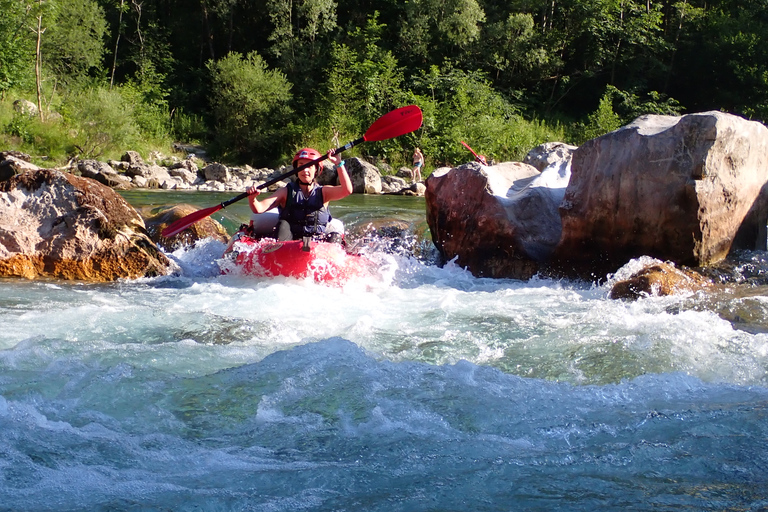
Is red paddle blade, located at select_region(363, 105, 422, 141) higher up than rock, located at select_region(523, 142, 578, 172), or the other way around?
red paddle blade, located at select_region(363, 105, 422, 141)

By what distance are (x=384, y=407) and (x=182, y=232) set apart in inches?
213

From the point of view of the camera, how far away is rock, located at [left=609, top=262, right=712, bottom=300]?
512 centimetres

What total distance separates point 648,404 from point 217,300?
3314 millimetres

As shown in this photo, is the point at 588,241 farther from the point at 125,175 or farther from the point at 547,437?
the point at 125,175

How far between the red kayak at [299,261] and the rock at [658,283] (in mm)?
2006

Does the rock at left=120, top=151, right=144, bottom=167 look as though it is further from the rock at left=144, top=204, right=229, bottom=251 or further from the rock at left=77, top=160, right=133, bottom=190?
the rock at left=144, top=204, right=229, bottom=251

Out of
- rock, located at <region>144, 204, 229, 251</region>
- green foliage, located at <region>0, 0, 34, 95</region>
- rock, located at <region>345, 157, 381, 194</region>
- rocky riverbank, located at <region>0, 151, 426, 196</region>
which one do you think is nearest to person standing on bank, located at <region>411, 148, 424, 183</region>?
rocky riverbank, located at <region>0, 151, 426, 196</region>

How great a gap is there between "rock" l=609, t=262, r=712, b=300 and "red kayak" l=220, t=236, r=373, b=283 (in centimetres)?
201

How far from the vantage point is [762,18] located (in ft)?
80.9

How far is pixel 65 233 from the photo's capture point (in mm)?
6078

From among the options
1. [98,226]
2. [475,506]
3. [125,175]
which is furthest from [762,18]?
[475,506]

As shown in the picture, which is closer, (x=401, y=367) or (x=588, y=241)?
(x=401, y=367)

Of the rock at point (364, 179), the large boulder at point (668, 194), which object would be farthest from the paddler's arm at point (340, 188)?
the rock at point (364, 179)

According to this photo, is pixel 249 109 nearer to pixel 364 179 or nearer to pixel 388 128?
pixel 364 179
